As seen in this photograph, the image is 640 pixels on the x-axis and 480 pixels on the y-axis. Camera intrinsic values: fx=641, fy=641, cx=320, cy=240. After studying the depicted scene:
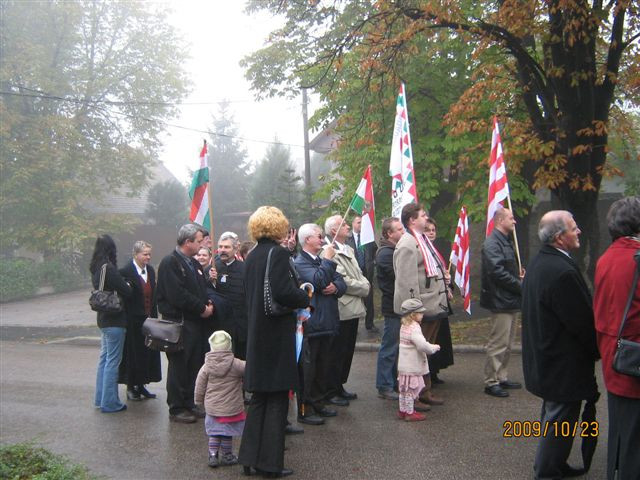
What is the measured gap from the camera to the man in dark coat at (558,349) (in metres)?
4.19

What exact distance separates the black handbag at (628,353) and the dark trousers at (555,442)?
2.45ft

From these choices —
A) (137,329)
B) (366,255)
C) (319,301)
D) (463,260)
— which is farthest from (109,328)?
(366,255)

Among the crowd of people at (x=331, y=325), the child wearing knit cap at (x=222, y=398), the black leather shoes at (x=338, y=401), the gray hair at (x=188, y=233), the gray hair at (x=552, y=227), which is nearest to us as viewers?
the crowd of people at (x=331, y=325)

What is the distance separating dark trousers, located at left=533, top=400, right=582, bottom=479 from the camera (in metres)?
4.31

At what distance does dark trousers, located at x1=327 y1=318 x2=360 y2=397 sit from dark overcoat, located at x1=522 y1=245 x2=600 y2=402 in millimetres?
2689

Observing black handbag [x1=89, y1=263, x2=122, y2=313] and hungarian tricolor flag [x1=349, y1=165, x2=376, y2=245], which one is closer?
black handbag [x1=89, y1=263, x2=122, y2=313]

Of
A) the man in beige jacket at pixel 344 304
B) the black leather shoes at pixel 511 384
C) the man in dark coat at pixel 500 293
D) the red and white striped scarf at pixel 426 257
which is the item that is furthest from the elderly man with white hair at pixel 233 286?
the black leather shoes at pixel 511 384

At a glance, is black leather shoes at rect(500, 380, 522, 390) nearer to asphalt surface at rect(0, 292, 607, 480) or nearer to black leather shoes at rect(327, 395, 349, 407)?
asphalt surface at rect(0, 292, 607, 480)

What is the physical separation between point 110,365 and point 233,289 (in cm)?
156

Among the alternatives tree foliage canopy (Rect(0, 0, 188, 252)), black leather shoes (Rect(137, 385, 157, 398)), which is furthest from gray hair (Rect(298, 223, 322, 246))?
tree foliage canopy (Rect(0, 0, 188, 252))

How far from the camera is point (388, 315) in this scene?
7246mm

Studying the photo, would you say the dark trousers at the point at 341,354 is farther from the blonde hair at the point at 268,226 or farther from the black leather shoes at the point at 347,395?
the blonde hair at the point at 268,226

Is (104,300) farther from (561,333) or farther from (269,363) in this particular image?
(561,333)

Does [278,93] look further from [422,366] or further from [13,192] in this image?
[422,366]
